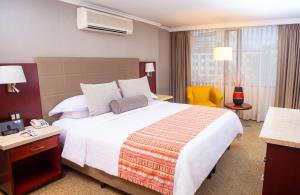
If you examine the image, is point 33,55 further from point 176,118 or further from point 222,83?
point 222,83

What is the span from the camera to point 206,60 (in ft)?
17.2

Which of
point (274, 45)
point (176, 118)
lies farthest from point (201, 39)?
point (176, 118)

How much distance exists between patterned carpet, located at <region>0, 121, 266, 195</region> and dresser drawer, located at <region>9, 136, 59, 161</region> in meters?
0.46

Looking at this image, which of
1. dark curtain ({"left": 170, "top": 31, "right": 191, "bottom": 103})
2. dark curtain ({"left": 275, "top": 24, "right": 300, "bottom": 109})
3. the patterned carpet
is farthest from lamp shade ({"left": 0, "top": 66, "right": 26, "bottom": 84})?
dark curtain ({"left": 275, "top": 24, "right": 300, "bottom": 109})

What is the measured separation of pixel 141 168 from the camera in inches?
74.5

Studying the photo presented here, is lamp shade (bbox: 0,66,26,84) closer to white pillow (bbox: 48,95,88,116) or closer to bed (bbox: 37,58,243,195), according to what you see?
bed (bbox: 37,58,243,195)

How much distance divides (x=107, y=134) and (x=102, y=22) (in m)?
1.85

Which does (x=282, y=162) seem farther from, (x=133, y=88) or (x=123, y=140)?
(x=133, y=88)

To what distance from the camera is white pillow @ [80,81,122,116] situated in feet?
9.23

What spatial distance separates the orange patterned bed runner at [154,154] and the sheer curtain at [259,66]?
3.01 meters

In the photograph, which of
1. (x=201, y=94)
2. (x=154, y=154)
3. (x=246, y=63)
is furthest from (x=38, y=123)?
(x=246, y=63)

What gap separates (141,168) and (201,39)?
13.5ft

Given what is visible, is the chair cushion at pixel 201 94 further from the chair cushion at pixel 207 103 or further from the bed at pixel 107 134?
the bed at pixel 107 134

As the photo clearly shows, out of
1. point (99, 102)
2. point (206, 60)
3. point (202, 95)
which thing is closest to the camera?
point (99, 102)
